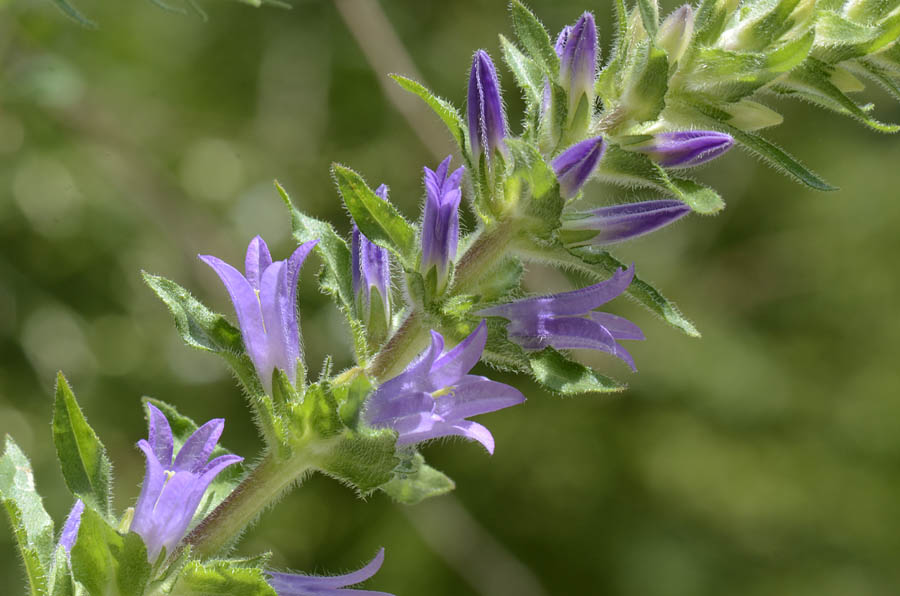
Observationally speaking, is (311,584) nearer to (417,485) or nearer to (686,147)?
(417,485)

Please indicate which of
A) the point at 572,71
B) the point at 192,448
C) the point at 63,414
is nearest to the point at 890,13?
the point at 572,71

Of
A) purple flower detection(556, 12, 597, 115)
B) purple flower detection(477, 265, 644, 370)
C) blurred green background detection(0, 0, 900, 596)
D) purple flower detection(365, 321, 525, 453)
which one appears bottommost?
blurred green background detection(0, 0, 900, 596)

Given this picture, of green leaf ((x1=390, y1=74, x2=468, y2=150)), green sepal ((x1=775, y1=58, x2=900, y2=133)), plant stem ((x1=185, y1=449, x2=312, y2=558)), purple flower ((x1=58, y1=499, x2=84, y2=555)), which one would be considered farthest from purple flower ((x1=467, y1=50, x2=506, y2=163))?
purple flower ((x1=58, y1=499, x2=84, y2=555))

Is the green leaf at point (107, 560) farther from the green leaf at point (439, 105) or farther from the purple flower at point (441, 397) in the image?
the green leaf at point (439, 105)

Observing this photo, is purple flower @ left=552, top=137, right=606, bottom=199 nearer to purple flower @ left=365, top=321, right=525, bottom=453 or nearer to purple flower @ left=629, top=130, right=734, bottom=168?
purple flower @ left=629, top=130, right=734, bottom=168

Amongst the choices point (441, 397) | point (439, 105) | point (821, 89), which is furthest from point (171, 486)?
point (821, 89)

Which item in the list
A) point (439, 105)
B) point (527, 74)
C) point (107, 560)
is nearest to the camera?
Answer: point (107, 560)
